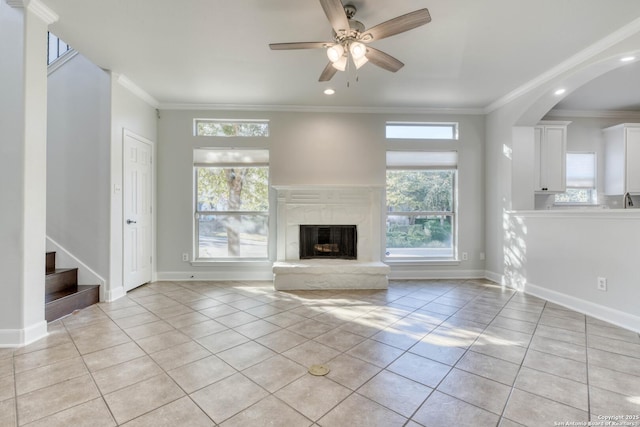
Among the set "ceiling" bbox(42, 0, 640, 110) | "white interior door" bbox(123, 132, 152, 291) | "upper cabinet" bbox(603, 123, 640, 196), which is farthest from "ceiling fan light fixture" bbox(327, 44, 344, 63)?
"upper cabinet" bbox(603, 123, 640, 196)

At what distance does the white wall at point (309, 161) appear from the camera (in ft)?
14.9

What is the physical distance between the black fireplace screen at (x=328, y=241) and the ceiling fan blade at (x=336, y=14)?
2.96 metres

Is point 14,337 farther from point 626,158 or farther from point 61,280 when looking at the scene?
point 626,158

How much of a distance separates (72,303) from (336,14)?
381 centimetres

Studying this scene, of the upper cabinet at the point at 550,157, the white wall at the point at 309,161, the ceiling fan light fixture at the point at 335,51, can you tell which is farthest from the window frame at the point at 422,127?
the ceiling fan light fixture at the point at 335,51

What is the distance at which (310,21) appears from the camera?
2531mm

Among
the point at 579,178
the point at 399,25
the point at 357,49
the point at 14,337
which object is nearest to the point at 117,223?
the point at 14,337

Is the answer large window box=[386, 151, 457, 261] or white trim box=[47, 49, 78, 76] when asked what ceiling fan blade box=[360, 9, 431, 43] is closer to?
large window box=[386, 151, 457, 261]

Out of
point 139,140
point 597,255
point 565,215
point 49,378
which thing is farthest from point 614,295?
point 139,140

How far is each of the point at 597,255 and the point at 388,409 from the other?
3010 millimetres

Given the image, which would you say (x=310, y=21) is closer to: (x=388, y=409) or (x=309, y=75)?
(x=309, y=75)

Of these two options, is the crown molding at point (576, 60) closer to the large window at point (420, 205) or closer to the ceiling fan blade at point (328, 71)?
the large window at point (420, 205)

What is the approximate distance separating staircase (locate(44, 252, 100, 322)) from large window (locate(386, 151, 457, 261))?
4.07m

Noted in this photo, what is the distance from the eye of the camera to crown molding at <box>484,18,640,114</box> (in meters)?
2.60
